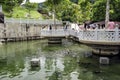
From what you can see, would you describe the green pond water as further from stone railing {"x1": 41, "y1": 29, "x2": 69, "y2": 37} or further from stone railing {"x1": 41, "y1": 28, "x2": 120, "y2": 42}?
stone railing {"x1": 41, "y1": 29, "x2": 69, "y2": 37}

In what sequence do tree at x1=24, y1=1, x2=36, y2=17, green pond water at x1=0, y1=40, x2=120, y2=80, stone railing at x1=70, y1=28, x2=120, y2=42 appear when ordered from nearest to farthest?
green pond water at x1=0, y1=40, x2=120, y2=80, stone railing at x1=70, y1=28, x2=120, y2=42, tree at x1=24, y1=1, x2=36, y2=17

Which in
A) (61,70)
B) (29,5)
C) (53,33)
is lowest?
(61,70)

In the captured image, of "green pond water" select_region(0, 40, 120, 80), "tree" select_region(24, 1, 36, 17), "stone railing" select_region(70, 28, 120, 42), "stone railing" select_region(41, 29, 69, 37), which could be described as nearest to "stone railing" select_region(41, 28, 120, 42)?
"stone railing" select_region(70, 28, 120, 42)

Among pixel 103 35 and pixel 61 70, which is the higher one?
pixel 103 35

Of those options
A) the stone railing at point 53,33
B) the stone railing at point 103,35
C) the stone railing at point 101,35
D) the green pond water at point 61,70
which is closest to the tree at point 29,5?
the stone railing at point 53,33

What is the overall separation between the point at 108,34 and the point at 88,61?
313cm

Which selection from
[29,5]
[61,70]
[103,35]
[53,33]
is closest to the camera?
[61,70]

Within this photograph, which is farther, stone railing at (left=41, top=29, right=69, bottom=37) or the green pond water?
stone railing at (left=41, top=29, right=69, bottom=37)

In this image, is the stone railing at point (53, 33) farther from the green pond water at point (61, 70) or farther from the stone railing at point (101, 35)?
the stone railing at point (101, 35)

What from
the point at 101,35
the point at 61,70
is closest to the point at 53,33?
the point at 101,35

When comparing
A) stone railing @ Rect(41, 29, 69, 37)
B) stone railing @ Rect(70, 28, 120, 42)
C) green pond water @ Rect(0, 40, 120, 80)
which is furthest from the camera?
stone railing @ Rect(41, 29, 69, 37)

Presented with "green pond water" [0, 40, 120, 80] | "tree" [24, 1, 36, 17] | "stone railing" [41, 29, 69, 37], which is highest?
"tree" [24, 1, 36, 17]

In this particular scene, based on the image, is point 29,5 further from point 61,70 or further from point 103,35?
point 61,70

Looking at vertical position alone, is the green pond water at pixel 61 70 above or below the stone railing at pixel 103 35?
below
